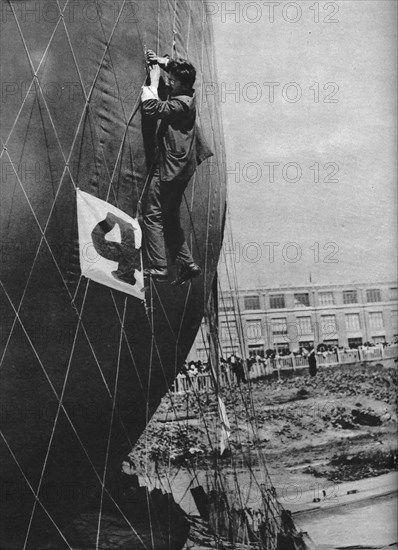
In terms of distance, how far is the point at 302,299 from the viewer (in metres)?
4.55

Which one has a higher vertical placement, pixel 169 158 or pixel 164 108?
pixel 164 108

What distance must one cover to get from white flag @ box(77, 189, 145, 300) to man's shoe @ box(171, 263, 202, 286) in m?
0.26

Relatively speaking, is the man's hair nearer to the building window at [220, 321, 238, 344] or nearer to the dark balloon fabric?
the dark balloon fabric

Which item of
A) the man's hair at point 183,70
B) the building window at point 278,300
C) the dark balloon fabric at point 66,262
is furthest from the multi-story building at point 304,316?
the man's hair at point 183,70

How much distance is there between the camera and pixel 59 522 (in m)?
3.98

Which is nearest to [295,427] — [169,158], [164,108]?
[169,158]

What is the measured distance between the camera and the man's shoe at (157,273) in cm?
404

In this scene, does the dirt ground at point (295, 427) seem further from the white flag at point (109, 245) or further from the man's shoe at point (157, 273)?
the white flag at point (109, 245)

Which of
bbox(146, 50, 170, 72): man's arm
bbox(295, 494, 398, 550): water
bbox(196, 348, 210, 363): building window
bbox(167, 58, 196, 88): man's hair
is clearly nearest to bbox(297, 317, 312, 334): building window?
bbox(196, 348, 210, 363): building window

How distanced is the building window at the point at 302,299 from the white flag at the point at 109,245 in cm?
100

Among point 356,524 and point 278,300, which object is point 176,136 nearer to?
point 278,300

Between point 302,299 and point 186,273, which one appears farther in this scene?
point 302,299

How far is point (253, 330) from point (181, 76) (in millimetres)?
1497

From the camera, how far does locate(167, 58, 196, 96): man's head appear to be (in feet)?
13.4
